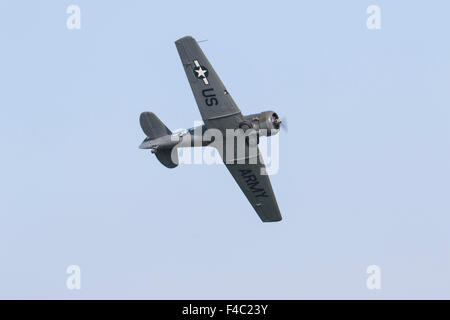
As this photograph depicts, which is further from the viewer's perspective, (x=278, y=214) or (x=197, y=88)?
(x=278, y=214)

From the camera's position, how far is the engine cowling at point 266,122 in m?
37.4

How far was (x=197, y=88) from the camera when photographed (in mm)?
37844

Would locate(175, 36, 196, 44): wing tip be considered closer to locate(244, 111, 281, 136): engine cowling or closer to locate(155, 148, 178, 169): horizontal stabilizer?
locate(244, 111, 281, 136): engine cowling

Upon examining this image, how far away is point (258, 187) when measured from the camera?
1641 inches

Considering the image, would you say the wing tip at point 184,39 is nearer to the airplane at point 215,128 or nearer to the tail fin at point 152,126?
the airplane at point 215,128

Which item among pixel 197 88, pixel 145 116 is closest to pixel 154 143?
pixel 145 116

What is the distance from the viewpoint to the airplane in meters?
37.4

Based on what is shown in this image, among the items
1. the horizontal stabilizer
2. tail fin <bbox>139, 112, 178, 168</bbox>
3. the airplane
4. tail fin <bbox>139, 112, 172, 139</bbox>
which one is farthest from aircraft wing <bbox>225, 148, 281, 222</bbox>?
tail fin <bbox>139, 112, 172, 139</bbox>

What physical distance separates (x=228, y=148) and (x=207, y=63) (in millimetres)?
3898

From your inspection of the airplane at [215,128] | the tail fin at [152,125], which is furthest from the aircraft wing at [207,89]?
the tail fin at [152,125]

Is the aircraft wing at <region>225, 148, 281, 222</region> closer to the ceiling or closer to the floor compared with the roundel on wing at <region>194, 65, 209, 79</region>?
closer to the floor

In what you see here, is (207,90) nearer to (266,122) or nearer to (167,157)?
(266,122)
